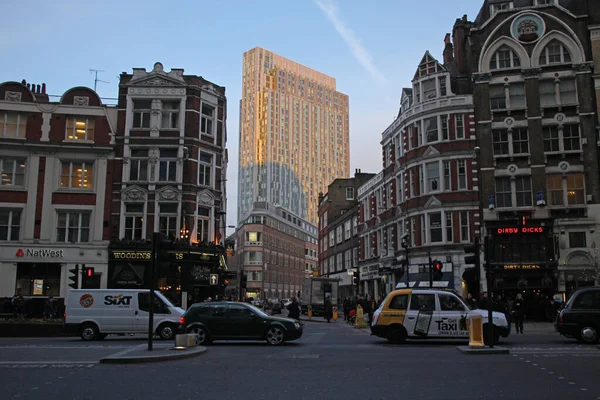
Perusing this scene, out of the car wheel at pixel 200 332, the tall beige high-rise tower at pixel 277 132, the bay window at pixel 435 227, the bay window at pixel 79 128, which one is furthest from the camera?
the tall beige high-rise tower at pixel 277 132

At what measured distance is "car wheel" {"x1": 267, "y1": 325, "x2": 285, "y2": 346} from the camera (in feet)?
67.2

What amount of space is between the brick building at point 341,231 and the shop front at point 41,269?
28490 millimetres

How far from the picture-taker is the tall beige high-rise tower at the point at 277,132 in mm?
186000

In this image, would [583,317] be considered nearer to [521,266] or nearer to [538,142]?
[521,266]

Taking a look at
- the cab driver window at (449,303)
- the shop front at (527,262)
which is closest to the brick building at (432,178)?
the shop front at (527,262)

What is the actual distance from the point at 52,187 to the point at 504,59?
104 ft

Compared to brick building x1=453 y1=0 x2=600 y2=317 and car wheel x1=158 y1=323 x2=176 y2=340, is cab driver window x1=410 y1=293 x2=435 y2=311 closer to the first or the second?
car wheel x1=158 y1=323 x2=176 y2=340

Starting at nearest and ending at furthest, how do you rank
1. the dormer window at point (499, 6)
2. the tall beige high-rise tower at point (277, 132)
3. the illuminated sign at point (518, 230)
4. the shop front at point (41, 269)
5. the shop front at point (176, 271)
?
1. the illuminated sign at point (518, 230)
2. the shop front at point (41, 269)
3. the shop front at point (176, 271)
4. the dormer window at point (499, 6)
5. the tall beige high-rise tower at point (277, 132)

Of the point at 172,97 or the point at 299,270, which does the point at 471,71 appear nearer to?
the point at 172,97

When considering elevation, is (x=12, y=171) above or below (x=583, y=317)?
above

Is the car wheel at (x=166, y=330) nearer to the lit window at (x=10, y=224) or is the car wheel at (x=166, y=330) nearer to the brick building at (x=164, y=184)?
the brick building at (x=164, y=184)

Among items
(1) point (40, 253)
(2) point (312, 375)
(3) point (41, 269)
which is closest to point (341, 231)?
(3) point (41, 269)

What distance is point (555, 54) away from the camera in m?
40.7

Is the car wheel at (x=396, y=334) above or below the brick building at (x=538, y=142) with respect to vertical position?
below
